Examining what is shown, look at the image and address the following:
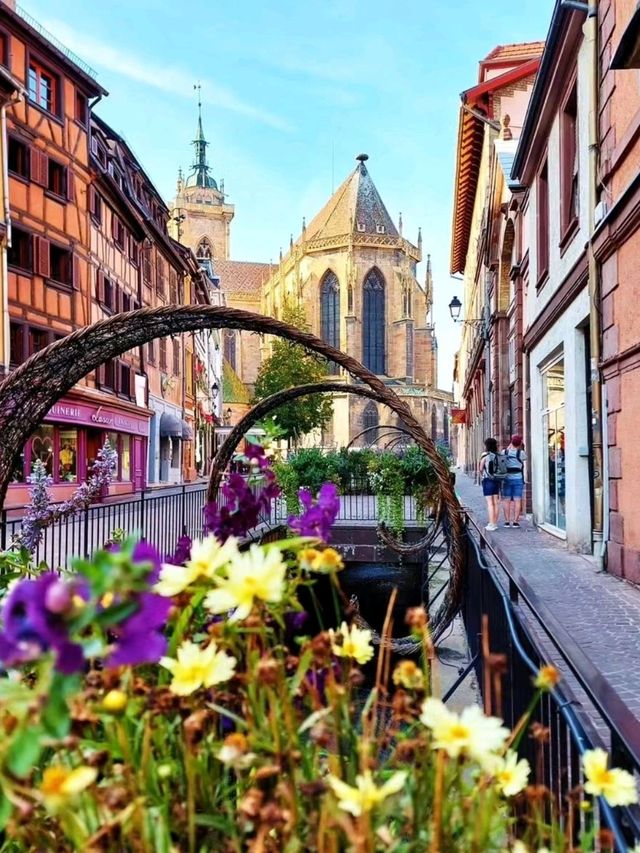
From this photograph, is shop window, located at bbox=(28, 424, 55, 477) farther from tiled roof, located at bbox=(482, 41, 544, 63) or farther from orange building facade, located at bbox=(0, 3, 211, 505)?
tiled roof, located at bbox=(482, 41, 544, 63)

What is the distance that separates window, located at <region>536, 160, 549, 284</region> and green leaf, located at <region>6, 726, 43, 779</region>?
14.1m

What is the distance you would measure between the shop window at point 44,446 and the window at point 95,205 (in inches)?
292

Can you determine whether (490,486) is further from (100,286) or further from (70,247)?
(100,286)

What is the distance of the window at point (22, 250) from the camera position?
1969cm

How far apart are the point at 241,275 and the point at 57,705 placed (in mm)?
87416

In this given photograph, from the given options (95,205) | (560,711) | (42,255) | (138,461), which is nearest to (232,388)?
(138,461)

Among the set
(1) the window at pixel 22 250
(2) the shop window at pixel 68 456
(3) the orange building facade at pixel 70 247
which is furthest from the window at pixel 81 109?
(2) the shop window at pixel 68 456

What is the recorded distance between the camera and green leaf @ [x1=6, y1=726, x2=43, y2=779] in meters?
0.70

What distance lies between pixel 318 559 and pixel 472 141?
28792mm

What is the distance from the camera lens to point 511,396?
1991 cm

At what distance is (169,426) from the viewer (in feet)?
109

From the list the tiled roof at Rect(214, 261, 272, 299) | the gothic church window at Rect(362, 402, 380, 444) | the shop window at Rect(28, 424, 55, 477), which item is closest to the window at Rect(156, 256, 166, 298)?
the shop window at Rect(28, 424, 55, 477)

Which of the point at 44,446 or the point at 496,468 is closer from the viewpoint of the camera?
the point at 496,468

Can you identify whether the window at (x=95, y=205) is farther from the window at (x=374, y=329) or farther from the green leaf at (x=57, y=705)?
the window at (x=374, y=329)
